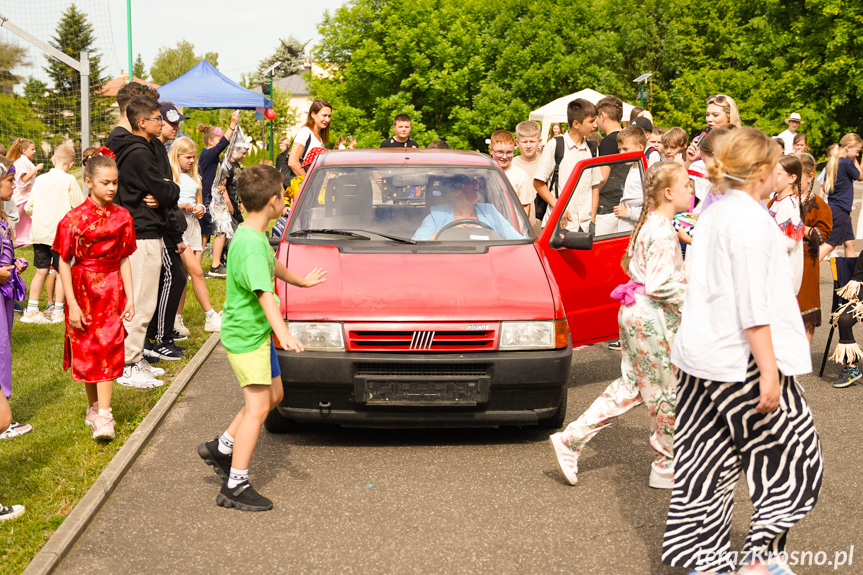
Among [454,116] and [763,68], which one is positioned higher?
[763,68]

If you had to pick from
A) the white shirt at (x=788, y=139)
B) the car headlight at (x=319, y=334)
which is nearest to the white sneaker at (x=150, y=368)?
the car headlight at (x=319, y=334)

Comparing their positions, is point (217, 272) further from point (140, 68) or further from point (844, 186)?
point (140, 68)

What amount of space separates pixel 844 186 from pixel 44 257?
9795 millimetres

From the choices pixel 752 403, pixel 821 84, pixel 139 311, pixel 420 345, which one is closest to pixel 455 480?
pixel 420 345

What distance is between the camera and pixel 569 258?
6848 mm

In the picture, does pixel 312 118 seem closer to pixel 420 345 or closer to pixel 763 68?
pixel 420 345

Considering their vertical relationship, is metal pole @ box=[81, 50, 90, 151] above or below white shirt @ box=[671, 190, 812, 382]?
above

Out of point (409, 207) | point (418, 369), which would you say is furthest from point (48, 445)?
point (409, 207)

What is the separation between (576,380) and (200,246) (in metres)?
4.37

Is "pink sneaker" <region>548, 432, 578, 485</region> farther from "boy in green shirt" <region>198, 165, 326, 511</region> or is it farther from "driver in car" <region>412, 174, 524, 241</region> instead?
"driver in car" <region>412, 174, 524, 241</region>

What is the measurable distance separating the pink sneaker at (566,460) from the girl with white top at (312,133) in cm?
625

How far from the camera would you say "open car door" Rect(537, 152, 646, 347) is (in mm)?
6751

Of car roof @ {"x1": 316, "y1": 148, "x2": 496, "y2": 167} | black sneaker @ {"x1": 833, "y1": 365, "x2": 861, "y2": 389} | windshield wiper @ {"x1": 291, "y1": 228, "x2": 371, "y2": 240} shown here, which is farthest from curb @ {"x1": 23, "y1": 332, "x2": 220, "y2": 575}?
black sneaker @ {"x1": 833, "y1": 365, "x2": 861, "y2": 389}

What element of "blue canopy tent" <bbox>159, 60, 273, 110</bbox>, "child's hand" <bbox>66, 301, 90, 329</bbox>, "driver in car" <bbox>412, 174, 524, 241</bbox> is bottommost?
"child's hand" <bbox>66, 301, 90, 329</bbox>
